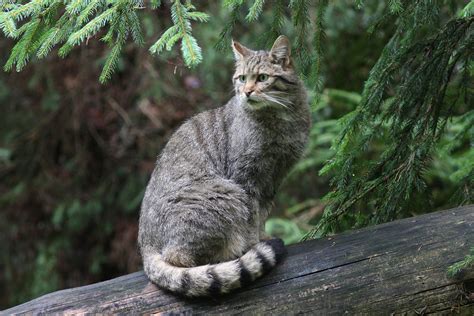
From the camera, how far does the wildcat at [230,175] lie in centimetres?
381

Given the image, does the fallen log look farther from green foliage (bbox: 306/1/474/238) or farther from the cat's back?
the cat's back

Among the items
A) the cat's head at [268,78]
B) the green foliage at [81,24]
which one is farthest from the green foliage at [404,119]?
the green foliage at [81,24]

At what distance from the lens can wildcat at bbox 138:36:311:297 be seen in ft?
12.5

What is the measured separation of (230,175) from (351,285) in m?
1.21

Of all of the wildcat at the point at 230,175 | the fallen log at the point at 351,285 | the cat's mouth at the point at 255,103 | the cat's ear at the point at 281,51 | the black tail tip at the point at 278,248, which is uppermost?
the cat's ear at the point at 281,51

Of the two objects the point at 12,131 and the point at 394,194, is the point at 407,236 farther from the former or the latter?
the point at 12,131

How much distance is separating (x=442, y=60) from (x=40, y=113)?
6.17 m

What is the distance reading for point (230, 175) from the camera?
14.0ft

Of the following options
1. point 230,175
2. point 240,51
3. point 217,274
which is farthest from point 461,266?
point 240,51

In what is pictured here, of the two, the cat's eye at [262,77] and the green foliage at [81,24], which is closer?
the green foliage at [81,24]

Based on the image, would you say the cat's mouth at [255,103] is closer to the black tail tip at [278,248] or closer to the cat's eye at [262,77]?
the cat's eye at [262,77]

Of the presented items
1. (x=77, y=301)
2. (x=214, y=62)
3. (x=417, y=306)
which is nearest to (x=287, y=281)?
(x=417, y=306)

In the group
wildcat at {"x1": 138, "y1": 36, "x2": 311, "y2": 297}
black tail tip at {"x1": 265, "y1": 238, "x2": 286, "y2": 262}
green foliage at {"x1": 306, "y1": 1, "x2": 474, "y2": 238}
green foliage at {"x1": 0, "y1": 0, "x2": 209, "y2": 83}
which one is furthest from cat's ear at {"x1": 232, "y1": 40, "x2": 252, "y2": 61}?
black tail tip at {"x1": 265, "y1": 238, "x2": 286, "y2": 262}

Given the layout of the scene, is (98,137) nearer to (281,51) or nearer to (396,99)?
(281,51)
